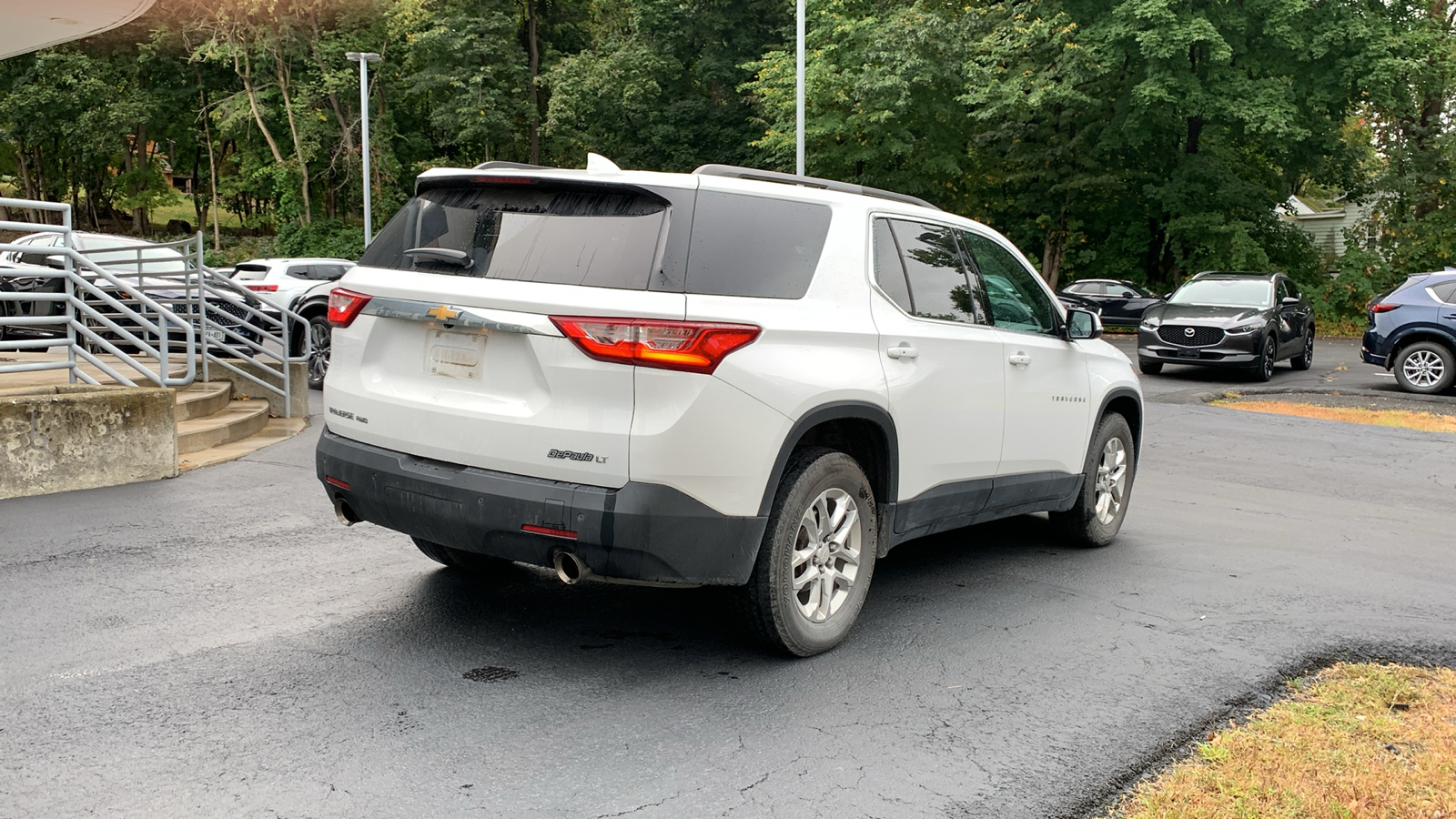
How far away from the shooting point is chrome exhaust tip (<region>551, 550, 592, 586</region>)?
4.13 meters

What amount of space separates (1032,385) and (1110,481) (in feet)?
4.61

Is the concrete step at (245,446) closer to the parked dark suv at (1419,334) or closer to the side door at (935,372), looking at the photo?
the side door at (935,372)

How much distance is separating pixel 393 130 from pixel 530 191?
4550cm

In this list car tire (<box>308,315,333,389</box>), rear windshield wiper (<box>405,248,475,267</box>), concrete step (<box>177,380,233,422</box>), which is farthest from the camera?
car tire (<box>308,315,333,389</box>)

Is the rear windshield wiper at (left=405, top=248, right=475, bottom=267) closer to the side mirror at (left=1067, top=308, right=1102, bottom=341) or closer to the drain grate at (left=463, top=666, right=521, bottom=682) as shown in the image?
the drain grate at (left=463, top=666, right=521, bottom=682)

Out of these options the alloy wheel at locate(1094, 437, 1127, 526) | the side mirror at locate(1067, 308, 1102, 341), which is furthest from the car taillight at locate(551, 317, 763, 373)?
the alloy wheel at locate(1094, 437, 1127, 526)

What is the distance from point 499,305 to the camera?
4.23 m

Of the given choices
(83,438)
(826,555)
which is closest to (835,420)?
(826,555)

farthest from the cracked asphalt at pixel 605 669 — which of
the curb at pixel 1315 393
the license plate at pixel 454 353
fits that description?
the curb at pixel 1315 393

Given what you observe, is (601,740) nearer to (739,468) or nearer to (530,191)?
(739,468)

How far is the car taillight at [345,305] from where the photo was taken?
4688mm

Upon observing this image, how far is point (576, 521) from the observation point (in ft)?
13.3

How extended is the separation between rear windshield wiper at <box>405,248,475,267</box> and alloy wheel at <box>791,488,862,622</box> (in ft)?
5.30

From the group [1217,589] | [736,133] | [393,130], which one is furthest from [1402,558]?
[393,130]
